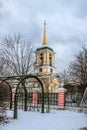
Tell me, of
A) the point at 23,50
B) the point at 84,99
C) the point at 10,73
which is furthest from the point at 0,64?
the point at 84,99

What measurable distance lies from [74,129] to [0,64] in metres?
22.3

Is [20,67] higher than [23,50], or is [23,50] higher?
[23,50]

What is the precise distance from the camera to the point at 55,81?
43.1m

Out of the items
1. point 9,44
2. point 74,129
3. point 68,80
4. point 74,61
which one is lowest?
point 74,129

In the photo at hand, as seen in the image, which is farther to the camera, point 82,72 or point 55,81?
point 55,81

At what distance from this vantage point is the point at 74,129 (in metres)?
9.09

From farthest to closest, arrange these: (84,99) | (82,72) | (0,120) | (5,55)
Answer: (5,55)
(82,72)
(84,99)
(0,120)

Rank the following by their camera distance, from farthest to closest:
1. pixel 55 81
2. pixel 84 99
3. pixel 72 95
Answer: pixel 55 81, pixel 72 95, pixel 84 99

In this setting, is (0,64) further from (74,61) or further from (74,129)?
(74,129)

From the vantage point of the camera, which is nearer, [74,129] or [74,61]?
[74,129]

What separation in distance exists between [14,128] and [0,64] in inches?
871

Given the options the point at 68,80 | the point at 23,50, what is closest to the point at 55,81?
the point at 68,80

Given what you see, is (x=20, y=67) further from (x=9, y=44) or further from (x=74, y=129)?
(x=74, y=129)

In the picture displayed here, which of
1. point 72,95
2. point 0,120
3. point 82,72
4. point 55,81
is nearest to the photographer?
point 0,120
